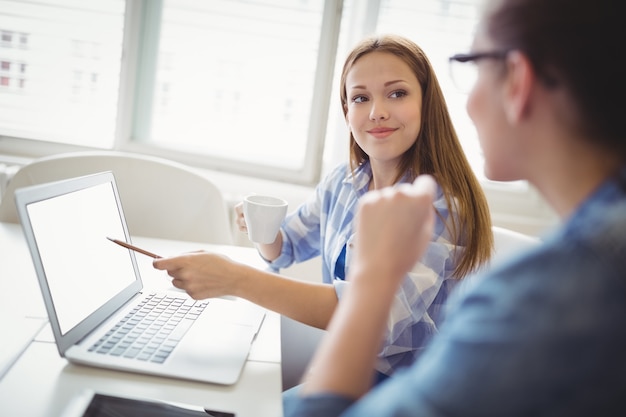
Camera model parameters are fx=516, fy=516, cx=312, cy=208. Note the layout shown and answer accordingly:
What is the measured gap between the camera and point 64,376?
0.72 meters

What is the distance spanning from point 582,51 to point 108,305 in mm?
807

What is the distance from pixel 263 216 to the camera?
43.6 inches

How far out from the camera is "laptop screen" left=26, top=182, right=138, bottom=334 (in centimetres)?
76

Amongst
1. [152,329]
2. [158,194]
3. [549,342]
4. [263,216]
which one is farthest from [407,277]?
[158,194]

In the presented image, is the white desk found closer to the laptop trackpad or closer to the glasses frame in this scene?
the laptop trackpad

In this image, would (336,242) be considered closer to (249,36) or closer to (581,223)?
(581,223)

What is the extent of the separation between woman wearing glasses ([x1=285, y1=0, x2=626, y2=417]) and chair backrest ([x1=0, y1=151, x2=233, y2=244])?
3.74 feet

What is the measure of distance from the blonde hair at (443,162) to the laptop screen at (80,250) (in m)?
0.67

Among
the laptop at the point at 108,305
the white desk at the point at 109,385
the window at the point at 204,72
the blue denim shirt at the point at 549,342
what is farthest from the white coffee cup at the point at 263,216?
the window at the point at 204,72

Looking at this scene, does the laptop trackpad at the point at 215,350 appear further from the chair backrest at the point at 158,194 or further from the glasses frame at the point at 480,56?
the chair backrest at the point at 158,194

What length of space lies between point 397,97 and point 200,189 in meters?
0.75

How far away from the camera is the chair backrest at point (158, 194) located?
5.32 feet

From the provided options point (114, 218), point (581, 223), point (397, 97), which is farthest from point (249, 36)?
point (581, 223)

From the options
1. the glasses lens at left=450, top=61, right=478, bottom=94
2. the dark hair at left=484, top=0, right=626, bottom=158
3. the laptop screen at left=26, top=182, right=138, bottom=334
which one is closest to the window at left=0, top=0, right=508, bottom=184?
the laptop screen at left=26, top=182, right=138, bottom=334
